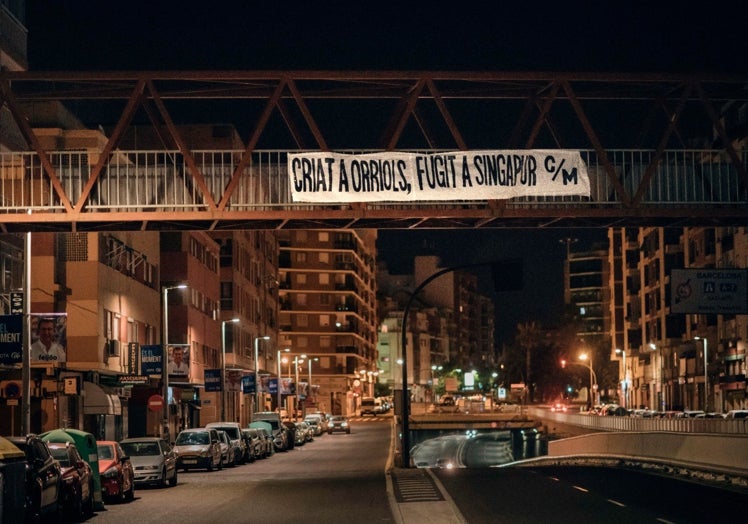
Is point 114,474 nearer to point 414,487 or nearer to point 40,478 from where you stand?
point 414,487

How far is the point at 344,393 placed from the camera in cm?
18550

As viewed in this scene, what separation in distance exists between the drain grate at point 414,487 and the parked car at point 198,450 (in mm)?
11280

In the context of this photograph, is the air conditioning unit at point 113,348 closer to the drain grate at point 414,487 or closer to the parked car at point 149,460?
the parked car at point 149,460

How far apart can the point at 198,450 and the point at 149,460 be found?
11.1m

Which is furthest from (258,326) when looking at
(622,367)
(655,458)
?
(655,458)

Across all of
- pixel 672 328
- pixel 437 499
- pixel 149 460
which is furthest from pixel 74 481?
pixel 672 328

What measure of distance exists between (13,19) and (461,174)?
2899 cm

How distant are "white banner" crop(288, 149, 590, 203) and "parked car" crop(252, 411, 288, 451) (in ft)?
153

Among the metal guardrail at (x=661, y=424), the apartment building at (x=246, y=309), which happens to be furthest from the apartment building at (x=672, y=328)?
the apartment building at (x=246, y=309)

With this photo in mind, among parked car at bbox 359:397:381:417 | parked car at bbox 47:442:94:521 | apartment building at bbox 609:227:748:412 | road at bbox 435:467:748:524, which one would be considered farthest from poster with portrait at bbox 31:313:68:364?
parked car at bbox 359:397:381:417

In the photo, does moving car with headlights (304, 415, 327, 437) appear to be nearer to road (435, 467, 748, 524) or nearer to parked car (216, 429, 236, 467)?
parked car (216, 429, 236, 467)

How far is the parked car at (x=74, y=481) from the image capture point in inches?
992

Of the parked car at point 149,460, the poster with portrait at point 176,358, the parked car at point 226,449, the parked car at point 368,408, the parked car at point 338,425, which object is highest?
the poster with portrait at point 176,358

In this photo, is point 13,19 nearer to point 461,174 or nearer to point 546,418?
point 461,174
